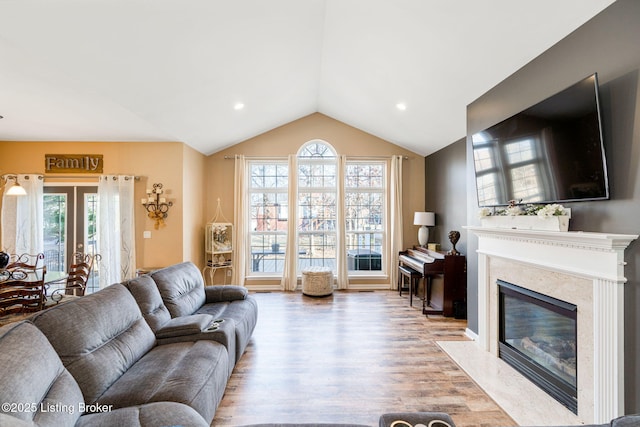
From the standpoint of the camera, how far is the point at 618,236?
1743mm

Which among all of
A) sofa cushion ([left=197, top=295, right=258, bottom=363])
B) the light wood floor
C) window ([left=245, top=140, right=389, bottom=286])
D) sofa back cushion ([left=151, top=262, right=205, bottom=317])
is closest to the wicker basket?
window ([left=245, top=140, right=389, bottom=286])

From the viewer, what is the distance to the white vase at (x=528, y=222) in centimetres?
217

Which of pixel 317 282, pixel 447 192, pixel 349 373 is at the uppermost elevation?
pixel 447 192

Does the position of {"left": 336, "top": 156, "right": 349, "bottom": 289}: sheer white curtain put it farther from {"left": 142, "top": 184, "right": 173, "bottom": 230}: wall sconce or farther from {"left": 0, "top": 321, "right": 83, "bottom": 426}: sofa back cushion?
{"left": 0, "top": 321, "right": 83, "bottom": 426}: sofa back cushion

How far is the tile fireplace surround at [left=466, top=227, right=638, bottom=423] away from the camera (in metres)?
1.79

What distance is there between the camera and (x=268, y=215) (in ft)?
19.3

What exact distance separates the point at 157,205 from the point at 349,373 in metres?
3.77

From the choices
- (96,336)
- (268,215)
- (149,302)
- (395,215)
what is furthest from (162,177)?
(395,215)

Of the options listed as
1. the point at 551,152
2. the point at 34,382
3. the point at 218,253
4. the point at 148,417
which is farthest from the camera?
the point at 218,253

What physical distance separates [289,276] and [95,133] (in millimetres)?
3871

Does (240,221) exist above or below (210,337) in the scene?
above

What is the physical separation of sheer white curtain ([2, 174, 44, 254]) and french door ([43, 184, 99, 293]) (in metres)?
0.11

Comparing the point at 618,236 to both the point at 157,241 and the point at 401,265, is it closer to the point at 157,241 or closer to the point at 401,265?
the point at 401,265

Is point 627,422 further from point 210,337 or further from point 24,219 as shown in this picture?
point 24,219
